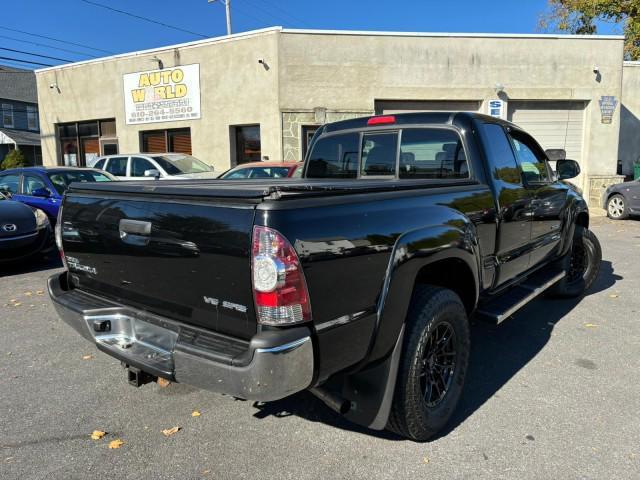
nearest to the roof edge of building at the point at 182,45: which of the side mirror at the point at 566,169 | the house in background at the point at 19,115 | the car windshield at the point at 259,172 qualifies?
the car windshield at the point at 259,172

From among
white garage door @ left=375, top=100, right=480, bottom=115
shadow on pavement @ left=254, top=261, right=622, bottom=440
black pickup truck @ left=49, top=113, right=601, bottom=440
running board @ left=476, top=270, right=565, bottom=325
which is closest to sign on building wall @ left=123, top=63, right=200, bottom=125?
white garage door @ left=375, top=100, right=480, bottom=115

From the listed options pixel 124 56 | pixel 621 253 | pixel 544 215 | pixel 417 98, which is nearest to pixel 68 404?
pixel 544 215

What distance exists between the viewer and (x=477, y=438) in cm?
287

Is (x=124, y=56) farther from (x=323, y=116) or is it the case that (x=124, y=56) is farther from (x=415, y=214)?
(x=415, y=214)

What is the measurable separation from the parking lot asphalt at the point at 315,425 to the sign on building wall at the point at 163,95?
13.8 meters

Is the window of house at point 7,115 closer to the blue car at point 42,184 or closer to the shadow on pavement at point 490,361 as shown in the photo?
the blue car at point 42,184

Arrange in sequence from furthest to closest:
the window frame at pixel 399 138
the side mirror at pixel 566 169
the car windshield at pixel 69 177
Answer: the car windshield at pixel 69 177
the side mirror at pixel 566 169
the window frame at pixel 399 138

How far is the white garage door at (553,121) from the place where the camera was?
15.7m

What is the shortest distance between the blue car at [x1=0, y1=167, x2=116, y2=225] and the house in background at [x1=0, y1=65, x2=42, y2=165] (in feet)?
107

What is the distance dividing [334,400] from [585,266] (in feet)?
15.2

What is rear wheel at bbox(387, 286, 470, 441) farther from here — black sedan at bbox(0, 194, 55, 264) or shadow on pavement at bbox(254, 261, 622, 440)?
black sedan at bbox(0, 194, 55, 264)

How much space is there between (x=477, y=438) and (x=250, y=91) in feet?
47.1

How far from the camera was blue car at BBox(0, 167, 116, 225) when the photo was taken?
8656mm

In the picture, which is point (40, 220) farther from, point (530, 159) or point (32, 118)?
point (32, 118)
